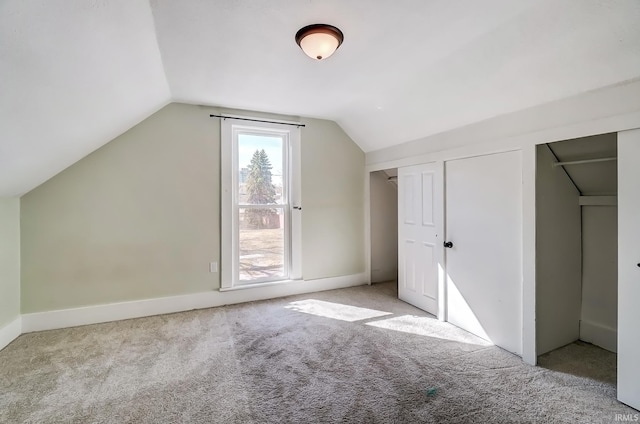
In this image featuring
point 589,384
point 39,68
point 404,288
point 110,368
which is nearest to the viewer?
point 39,68

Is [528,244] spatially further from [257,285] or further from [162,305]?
[162,305]

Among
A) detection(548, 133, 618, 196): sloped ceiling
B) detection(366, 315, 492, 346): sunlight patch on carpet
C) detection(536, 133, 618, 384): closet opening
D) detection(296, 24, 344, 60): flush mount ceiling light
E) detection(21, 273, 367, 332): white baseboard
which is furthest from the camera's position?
detection(21, 273, 367, 332): white baseboard

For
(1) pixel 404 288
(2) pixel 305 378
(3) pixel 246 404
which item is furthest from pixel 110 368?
(1) pixel 404 288

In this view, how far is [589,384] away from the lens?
76.9 inches

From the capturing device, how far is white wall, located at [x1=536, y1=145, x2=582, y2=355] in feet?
7.48

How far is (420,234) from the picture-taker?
3.40 meters

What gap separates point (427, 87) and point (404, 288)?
2.42 meters

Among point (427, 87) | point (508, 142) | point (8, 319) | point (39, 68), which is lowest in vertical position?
point (8, 319)

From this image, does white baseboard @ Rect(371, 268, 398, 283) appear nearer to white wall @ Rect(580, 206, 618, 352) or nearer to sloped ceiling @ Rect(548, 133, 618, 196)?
white wall @ Rect(580, 206, 618, 352)

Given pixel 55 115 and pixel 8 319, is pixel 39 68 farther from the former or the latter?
pixel 8 319

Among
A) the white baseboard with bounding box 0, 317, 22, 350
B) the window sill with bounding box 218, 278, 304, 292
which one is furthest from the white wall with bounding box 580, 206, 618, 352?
the white baseboard with bounding box 0, 317, 22, 350

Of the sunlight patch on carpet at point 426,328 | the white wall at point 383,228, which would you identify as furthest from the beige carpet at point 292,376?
the white wall at point 383,228

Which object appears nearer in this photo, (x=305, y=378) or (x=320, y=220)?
(x=305, y=378)

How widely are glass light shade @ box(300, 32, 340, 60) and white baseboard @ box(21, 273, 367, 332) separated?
2.86 m
